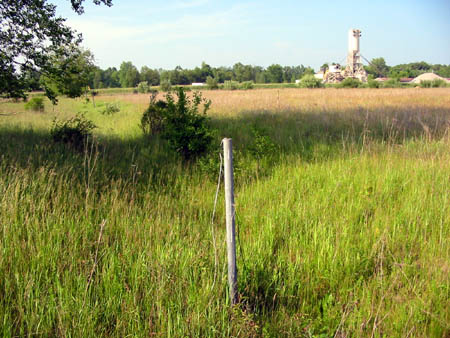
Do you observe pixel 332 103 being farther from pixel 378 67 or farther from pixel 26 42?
pixel 378 67

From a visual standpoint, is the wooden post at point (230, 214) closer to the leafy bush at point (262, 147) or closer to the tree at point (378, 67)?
the leafy bush at point (262, 147)

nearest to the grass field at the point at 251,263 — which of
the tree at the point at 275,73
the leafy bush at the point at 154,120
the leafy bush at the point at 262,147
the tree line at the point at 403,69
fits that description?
the leafy bush at the point at 262,147

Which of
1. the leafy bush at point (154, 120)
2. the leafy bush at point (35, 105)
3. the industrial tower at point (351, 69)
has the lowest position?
the leafy bush at point (154, 120)

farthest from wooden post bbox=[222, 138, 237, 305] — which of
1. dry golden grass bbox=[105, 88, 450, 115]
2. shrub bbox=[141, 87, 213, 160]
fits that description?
dry golden grass bbox=[105, 88, 450, 115]

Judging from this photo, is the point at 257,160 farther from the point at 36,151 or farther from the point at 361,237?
the point at 36,151

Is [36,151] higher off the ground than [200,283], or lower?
higher

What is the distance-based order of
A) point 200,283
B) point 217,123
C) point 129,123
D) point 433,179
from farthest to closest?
point 129,123 → point 217,123 → point 433,179 → point 200,283

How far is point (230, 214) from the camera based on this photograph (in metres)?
2.37

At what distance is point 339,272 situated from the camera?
9.98ft

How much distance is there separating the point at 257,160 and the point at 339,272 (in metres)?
3.85

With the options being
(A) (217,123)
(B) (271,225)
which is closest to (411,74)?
(A) (217,123)

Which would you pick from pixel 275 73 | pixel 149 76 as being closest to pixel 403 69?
pixel 275 73

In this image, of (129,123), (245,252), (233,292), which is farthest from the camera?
(129,123)

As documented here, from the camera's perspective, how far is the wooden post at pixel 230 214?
233 centimetres
